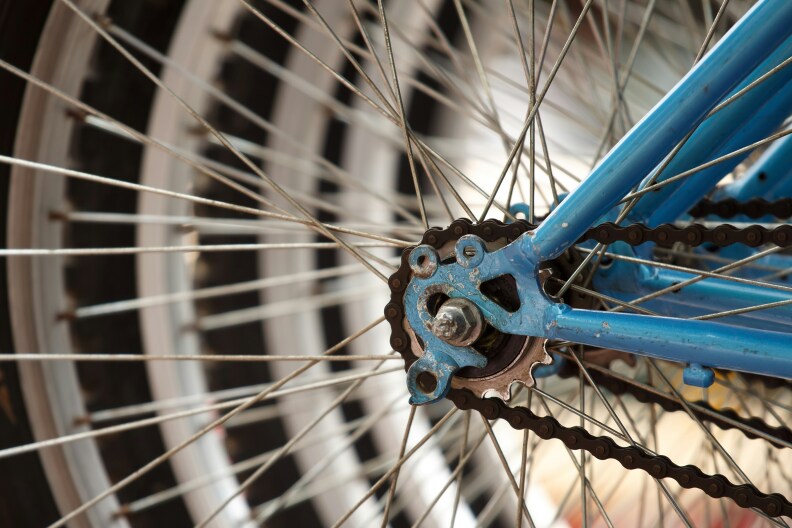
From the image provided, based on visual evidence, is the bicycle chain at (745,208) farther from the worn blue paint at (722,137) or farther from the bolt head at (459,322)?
the bolt head at (459,322)

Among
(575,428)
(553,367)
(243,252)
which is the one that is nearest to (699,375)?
(575,428)

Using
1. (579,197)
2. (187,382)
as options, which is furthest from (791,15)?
(187,382)

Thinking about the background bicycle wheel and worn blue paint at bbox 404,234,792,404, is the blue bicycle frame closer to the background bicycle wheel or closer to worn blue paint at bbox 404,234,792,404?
worn blue paint at bbox 404,234,792,404

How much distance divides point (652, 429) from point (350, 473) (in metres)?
0.58

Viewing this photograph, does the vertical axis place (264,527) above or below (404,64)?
below

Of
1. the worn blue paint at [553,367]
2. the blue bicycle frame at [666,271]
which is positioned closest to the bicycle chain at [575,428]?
the blue bicycle frame at [666,271]

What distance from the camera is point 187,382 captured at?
1427mm

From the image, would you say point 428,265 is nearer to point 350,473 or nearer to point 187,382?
point 187,382

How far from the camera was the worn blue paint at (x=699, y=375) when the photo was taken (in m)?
0.78

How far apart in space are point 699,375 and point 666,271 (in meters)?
0.17

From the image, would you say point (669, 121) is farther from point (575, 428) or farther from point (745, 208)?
point (745, 208)

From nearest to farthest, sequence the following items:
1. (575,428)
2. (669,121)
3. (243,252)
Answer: (669,121), (575,428), (243,252)

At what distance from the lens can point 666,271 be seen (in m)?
0.94

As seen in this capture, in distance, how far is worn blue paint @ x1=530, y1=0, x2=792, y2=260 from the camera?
69cm
